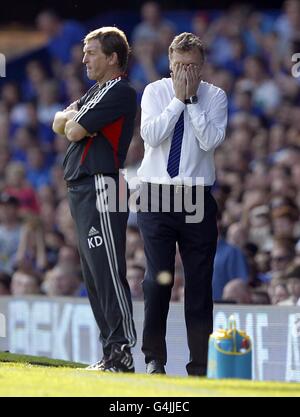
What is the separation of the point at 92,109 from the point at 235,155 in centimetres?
664

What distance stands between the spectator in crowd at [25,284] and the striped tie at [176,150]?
598cm

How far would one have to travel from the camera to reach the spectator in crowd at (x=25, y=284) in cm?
1312

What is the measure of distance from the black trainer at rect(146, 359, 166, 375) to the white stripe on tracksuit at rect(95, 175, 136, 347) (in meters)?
0.32

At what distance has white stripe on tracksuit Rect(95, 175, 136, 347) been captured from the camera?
7.01 metres

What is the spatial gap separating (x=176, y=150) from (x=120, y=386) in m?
1.81

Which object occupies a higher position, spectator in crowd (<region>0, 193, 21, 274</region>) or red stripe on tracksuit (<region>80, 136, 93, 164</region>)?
red stripe on tracksuit (<region>80, 136, 93, 164</region>)

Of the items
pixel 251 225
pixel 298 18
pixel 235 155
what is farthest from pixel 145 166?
pixel 298 18

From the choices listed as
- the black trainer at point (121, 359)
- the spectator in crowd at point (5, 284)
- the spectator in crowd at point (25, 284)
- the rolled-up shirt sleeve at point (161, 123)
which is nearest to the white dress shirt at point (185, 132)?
the rolled-up shirt sleeve at point (161, 123)

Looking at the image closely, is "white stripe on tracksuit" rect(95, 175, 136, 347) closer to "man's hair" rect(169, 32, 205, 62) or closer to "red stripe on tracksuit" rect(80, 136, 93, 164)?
"red stripe on tracksuit" rect(80, 136, 93, 164)

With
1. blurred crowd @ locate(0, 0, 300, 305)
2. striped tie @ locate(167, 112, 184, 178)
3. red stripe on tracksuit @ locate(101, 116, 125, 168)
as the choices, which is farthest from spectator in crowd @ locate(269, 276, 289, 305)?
red stripe on tracksuit @ locate(101, 116, 125, 168)

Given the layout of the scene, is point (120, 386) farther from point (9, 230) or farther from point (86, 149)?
point (9, 230)

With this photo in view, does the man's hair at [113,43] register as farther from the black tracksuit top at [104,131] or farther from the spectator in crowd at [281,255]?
the spectator in crowd at [281,255]
